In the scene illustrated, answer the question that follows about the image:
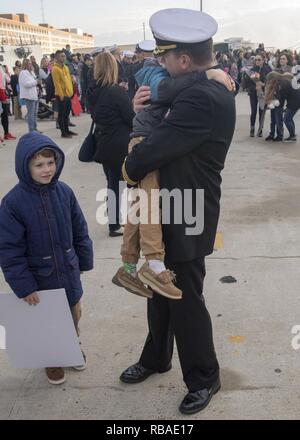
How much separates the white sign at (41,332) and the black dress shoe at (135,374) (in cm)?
28

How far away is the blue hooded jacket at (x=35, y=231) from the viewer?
2420 millimetres

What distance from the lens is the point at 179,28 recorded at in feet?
6.73

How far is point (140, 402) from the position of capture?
2.63 m

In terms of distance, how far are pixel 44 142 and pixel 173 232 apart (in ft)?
2.64

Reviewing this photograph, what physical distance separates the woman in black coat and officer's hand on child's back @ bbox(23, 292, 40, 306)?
245cm

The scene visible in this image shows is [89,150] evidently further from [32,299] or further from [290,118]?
[290,118]

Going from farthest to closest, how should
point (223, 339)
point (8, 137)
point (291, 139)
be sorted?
point (8, 137)
point (291, 139)
point (223, 339)

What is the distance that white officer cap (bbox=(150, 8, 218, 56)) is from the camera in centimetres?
203

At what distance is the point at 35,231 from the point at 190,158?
2.95 feet

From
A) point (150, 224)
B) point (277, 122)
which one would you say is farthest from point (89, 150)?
point (277, 122)

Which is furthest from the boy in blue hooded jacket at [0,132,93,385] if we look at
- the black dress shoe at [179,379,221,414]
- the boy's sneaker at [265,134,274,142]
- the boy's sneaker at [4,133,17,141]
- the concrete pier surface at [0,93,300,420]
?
the boy's sneaker at [4,133,17,141]

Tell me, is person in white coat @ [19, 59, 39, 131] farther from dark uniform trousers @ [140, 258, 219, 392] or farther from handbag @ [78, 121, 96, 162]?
dark uniform trousers @ [140, 258, 219, 392]
